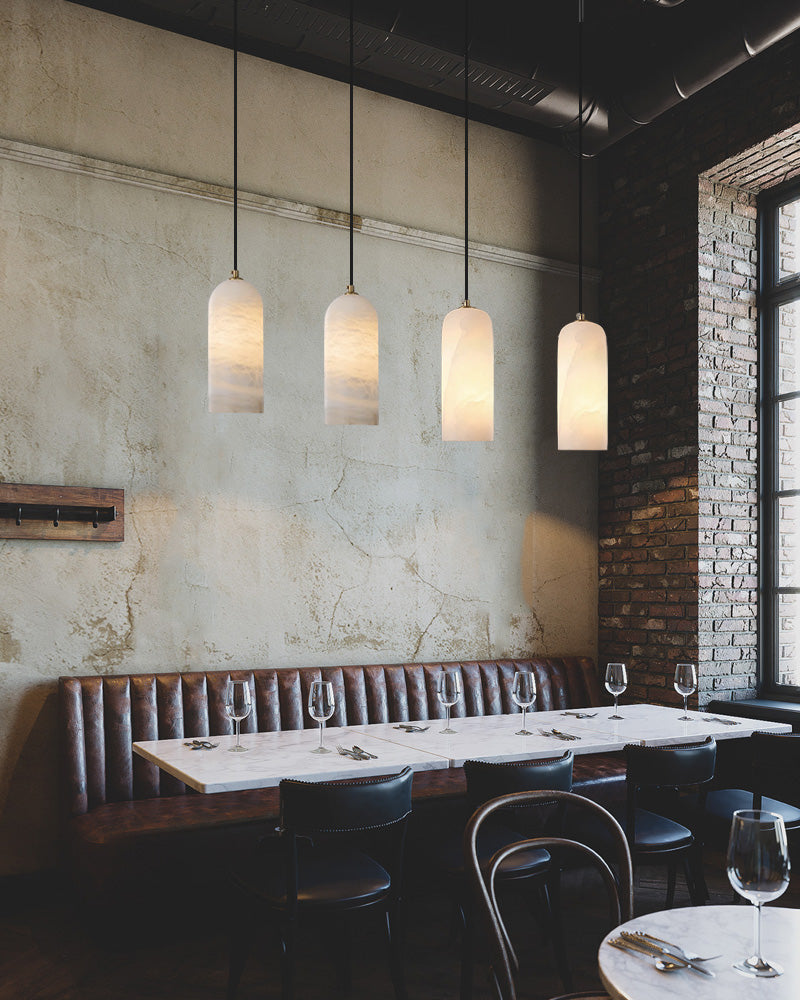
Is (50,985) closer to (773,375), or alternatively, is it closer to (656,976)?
(656,976)

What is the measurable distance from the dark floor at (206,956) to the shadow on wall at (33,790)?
0.16 meters

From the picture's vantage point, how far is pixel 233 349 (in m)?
2.92

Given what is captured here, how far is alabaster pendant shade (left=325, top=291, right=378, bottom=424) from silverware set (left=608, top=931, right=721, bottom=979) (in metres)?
1.82

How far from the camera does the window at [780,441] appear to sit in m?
5.23

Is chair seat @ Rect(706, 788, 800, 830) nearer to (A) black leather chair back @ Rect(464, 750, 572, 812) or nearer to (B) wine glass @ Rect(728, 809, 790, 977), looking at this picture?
(A) black leather chair back @ Rect(464, 750, 572, 812)

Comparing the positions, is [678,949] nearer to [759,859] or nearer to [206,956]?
[759,859]

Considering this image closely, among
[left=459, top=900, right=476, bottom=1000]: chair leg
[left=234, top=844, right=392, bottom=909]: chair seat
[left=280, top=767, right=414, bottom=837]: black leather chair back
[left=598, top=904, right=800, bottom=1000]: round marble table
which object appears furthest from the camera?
[left=459, top=900, right=476, bottom=1000]: chair leg

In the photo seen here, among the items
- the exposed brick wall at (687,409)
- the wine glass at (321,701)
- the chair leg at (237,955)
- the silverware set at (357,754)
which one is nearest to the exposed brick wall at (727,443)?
the exposed brick wall at (687,409)

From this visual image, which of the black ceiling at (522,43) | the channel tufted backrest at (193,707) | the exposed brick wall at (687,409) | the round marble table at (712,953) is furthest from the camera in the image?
the exposed brick wall at (687,409)

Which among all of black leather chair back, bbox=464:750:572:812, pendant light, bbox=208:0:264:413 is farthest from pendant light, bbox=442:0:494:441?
black leather chair back, bbox=464:750:572:812

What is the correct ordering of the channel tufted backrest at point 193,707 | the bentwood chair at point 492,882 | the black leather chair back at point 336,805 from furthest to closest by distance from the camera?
the channel tufted backrest at point 193,707 < the black leather chair back at point 336,805 < the bentwood chair at point 492,882

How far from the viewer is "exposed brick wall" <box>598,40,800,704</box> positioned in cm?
516

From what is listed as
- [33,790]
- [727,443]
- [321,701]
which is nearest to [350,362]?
[321,701]

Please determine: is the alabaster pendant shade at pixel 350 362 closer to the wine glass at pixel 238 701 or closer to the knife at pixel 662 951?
the wine glass at pixel 238 701
